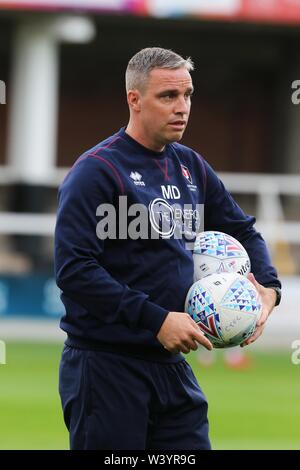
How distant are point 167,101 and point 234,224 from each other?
907 millimetres

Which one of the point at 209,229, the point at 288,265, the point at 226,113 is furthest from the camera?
the point at 226,113

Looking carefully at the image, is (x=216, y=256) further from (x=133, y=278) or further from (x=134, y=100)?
(x=134, y=100)

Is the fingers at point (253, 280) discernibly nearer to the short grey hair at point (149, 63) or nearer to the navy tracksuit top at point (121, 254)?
the navy tracksuit top at point (121, 254)

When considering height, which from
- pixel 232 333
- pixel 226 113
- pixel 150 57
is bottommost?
pixel 232 333

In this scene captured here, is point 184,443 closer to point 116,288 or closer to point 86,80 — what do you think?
point 116,288

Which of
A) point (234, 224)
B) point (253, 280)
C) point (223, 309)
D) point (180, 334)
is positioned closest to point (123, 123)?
point (234, 224)

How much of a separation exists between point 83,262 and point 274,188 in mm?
14996

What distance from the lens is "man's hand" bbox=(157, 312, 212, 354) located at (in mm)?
5566

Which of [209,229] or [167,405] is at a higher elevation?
[209,229]

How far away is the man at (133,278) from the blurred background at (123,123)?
3.59 m

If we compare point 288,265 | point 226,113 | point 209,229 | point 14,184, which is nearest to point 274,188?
point 288,265

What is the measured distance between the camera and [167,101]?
5934mm

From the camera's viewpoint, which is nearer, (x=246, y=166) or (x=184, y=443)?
(x=184, y=443)

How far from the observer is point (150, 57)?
19.5 feet
